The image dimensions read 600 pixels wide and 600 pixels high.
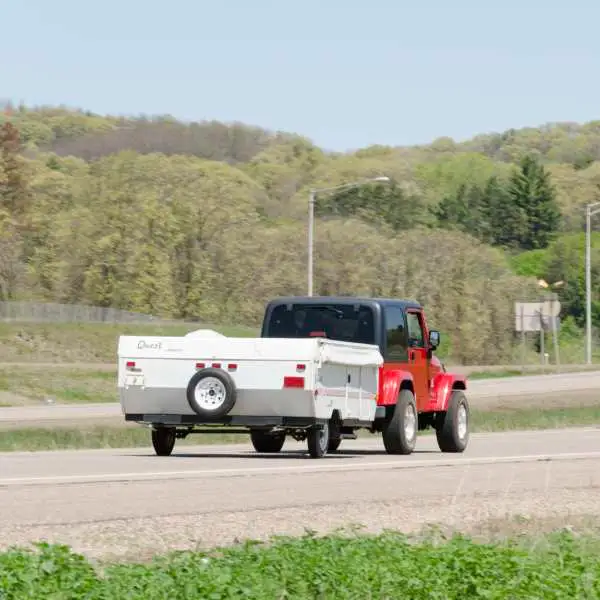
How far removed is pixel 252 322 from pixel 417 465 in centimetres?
8577

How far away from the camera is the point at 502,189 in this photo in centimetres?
19250

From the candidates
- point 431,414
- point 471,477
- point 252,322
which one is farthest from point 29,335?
point 471,477

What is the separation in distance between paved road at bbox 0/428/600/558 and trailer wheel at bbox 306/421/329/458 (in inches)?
6.7

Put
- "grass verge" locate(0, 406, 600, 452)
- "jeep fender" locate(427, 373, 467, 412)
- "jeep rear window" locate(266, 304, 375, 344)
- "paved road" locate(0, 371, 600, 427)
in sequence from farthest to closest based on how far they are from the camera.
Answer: "paved road" locate(0, 371, 600, 427)
"grass verge" locate(0, 406, 600, 452)
"jeep fender" locate(427, 373, 467, 412)
"jeep rear window" locate(266, 304, 375, 344)

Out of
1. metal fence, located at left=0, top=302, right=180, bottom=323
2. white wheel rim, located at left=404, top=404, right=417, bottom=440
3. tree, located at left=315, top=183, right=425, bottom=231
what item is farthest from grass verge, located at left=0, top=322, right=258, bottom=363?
tree, located at left=315, top=183, right=425, bottom=231

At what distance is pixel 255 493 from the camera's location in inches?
721

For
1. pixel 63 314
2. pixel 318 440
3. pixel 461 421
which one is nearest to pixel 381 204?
pixel 63 314

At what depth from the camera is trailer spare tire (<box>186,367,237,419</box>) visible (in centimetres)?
2372

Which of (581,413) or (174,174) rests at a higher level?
(174,174)

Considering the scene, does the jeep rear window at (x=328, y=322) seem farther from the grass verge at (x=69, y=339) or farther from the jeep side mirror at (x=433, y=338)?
the grass verge at (x=69, y=339)

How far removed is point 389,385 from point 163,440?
3.32 m

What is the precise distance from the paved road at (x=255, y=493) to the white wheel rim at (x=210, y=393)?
77 cm

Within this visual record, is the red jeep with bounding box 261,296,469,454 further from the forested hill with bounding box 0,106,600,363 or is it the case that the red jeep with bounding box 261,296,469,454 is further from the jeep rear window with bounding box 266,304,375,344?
the forested hill with bounding box 0,106,600,363

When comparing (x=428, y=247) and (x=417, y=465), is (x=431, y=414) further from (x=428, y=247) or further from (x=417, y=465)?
(x=428, y=247)
